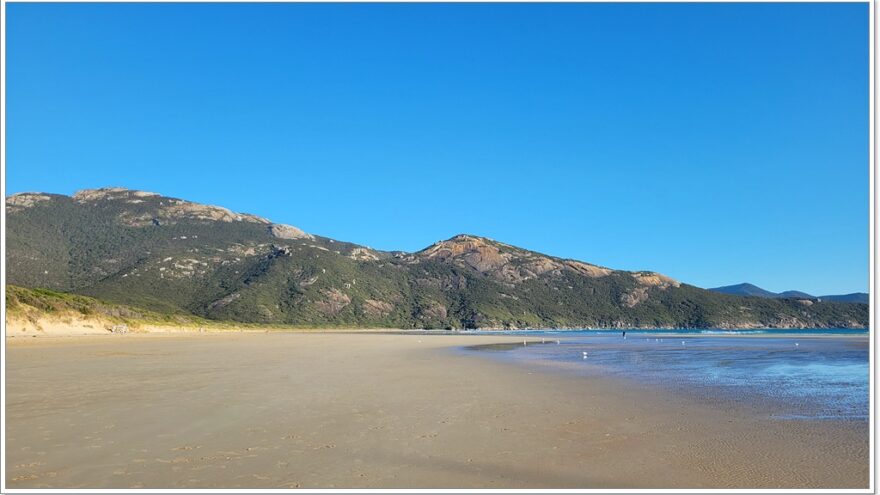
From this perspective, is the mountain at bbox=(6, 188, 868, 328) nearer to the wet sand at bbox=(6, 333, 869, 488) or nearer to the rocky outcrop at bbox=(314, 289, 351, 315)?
the rocky outcrop at bbox=(314, 289, 351, 315)

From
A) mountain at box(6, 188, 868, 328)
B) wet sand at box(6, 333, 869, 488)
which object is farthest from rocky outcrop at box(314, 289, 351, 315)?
wet sand at box(6, 333, 869, 488)

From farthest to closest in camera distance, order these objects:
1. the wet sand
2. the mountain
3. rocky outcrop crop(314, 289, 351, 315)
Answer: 1. rocky outcrop crop(314, 289, 351, 315)
2. the mountain
3. the wet sand

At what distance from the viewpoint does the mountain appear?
113188mm

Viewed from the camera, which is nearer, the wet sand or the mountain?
the wet sand

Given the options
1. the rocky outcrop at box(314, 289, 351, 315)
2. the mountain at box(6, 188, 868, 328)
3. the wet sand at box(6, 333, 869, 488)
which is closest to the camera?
the wet sand at box(6, 333, 869, 488)

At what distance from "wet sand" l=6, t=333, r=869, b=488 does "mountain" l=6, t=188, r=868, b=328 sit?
279ft

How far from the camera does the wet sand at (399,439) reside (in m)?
7.30

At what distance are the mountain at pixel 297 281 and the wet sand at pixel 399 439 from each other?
85.2m

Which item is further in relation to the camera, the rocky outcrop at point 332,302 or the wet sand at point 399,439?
the rocky outcrop at point 332,302

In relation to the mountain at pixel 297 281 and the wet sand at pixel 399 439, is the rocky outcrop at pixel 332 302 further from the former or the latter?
the wet sand at pixel 399 439

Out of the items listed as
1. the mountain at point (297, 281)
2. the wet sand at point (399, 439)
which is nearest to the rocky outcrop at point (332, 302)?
the mountain at point (297, 281)

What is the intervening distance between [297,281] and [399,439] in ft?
425

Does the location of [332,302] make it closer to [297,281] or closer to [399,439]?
[297,281]

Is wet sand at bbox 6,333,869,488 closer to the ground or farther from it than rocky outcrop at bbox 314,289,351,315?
closer to the ground
